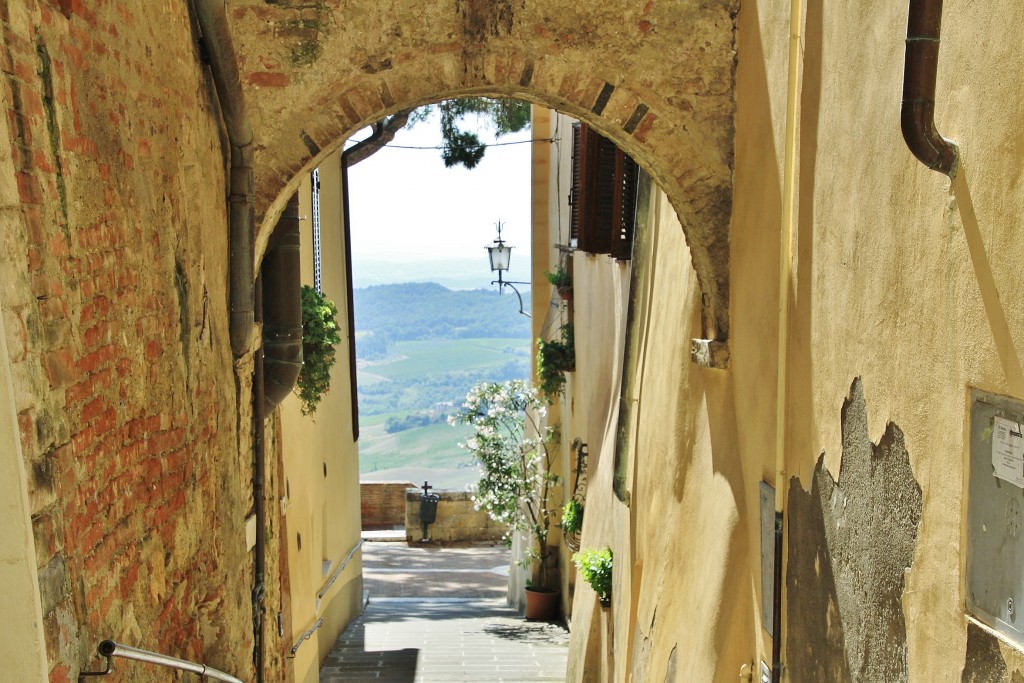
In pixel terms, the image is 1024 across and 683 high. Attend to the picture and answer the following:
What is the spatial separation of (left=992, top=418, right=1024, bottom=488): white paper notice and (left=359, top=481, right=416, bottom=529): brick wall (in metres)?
19.5

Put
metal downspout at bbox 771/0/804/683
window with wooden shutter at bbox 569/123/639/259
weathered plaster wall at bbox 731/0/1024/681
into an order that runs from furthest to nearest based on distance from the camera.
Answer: window with wooden shutter at bbox 569/123/639/259 < metal downspout at bbox 771/0/804/683 < weathered plaster wall at bbox 731/0/1024/681

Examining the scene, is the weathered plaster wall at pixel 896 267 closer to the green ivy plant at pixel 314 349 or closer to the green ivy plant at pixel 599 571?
the green ivy plant at pixel 599 571

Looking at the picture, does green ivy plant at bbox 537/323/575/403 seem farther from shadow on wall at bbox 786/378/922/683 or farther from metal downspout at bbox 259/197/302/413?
shadow on wall at bbox 786/378/922/683

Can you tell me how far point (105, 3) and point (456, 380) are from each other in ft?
330

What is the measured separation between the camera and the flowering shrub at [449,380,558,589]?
44.0 ft

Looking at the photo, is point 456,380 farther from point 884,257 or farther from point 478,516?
point 884,257

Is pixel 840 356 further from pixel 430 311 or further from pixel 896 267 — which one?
pixel 430 311

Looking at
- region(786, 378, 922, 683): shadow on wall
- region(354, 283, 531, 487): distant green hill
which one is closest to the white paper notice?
region(786, 378, 922, 683): shadow on wall

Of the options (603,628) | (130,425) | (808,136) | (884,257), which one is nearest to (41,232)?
(130,425)

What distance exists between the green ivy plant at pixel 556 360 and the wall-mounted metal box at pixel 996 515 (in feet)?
31.4

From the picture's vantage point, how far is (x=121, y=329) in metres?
3.55

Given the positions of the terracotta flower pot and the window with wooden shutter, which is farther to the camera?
the terracotta flower pot

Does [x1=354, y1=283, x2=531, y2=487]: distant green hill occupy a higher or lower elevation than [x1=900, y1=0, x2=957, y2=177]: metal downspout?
lower

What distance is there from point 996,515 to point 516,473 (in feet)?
36.0
